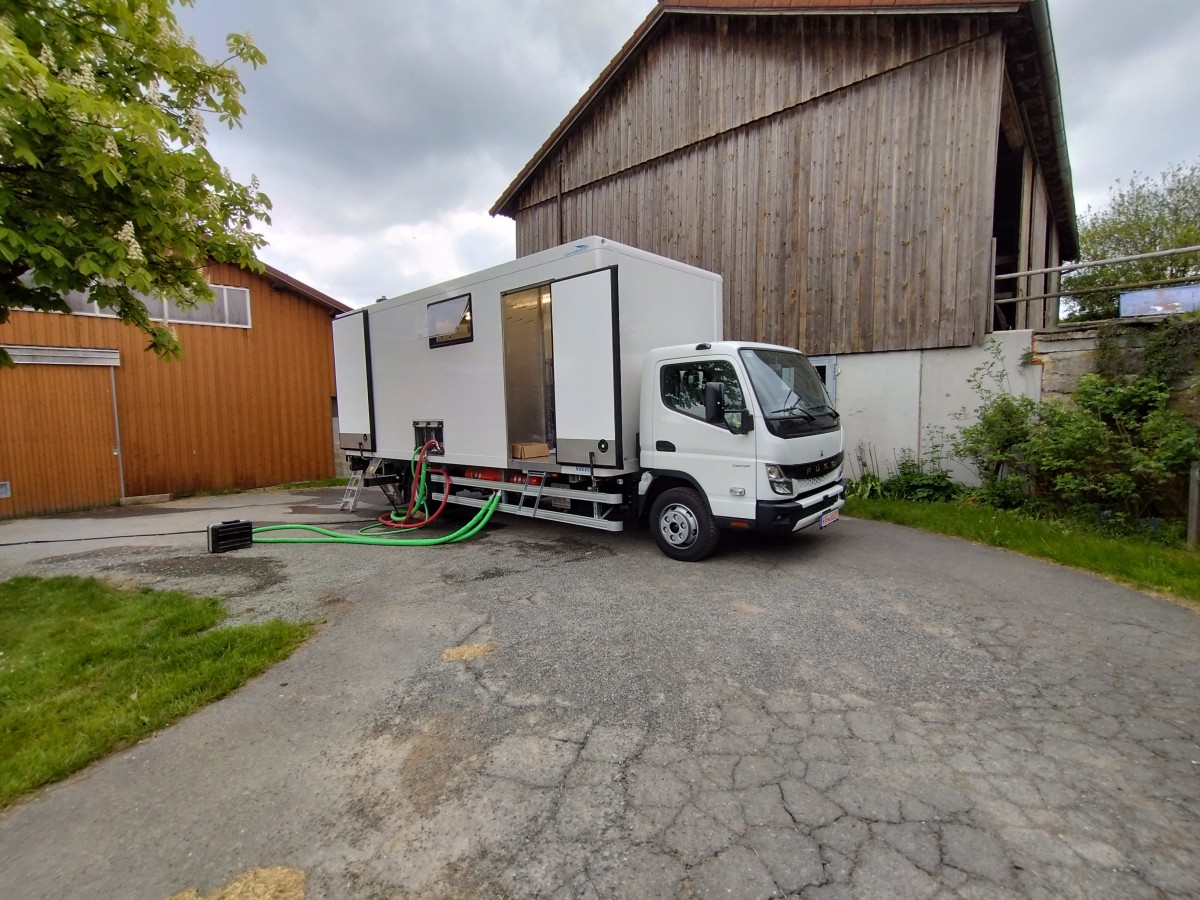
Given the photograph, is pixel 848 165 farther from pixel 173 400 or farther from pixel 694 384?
pixel 173 400

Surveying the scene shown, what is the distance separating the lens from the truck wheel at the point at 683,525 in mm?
5922

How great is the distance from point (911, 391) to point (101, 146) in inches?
405

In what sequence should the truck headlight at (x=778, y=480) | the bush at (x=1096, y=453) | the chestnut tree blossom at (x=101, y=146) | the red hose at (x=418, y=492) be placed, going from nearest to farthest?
the chestnut tree blossom at (x=101, y=146) < the truck headlight at (x=778, y=480) < the bush at (x=1096, y=453) < the red hose at (x=418, y=492)

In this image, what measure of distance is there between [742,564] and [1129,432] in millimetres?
5329

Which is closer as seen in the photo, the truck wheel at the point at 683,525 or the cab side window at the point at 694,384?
the cab side window at the point at 694,384

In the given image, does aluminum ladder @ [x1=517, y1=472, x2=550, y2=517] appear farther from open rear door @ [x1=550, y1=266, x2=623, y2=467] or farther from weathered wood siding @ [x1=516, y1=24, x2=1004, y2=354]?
weathered wood siding @ [x1=516, y1=24, x2=1004, y2=354]

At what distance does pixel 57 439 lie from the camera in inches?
450

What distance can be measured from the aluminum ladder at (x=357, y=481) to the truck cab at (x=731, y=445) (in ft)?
17.4

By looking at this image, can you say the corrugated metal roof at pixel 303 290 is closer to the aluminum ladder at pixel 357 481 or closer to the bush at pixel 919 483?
the aluminum ladder at pixel 357 481

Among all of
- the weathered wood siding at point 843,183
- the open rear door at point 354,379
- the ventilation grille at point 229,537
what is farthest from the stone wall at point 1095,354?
the ventilation grille at point 229,537

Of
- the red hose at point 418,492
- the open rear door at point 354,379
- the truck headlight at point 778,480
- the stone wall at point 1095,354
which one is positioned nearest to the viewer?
the truck headlight at point 778,480

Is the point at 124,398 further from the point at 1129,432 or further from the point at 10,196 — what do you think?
the point at 1129,432

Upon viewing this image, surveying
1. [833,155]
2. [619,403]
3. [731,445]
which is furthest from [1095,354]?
[619,403]

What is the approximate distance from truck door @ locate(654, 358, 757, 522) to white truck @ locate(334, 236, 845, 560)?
1 centimetres
